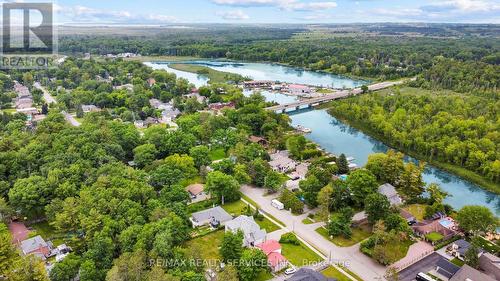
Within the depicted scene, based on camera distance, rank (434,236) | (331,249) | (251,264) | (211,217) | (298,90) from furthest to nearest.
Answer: (298,90)
(211,217)
(434,236)
(331,249)
(251,264)

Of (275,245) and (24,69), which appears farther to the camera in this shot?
(24,69)

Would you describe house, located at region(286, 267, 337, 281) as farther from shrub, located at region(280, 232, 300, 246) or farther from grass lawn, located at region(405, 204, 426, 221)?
grass lawn, located at region(405, 204, 426, 221)

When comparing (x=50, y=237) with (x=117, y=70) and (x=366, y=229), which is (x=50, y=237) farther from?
(x=117, y=70)

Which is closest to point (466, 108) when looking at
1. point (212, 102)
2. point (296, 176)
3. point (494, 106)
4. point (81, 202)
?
point (494, 106)

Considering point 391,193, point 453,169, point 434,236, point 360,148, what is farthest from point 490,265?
point 360,148

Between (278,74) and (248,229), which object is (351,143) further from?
(278,74)

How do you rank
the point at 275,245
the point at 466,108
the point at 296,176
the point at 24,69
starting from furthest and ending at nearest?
the point at 24,69 → the point at 466,108 → the point at 296,176 → the point at 275,245
